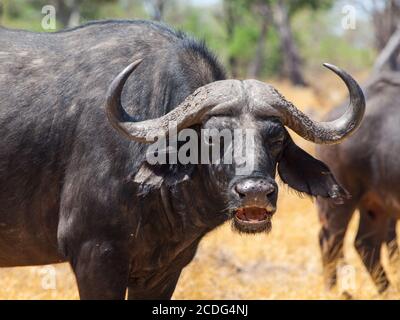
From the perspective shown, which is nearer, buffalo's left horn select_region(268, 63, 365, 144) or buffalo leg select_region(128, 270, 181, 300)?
buffalo's left horn select_region(268, 63, 365, 144)

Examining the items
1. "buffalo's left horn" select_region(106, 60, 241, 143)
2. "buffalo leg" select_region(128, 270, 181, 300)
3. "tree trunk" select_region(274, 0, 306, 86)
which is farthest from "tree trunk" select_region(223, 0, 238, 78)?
"buffalo's left horn" select_region(106, 60, 241, 143)

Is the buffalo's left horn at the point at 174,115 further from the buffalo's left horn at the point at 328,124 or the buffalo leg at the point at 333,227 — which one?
the buffalo leg at the point at 333,227

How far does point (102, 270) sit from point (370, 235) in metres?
4.02

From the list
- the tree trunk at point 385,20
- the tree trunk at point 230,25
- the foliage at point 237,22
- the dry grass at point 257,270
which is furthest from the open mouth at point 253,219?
the tree trunk at point 230,25

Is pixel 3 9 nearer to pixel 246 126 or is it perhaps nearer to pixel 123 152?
pixel 123 152

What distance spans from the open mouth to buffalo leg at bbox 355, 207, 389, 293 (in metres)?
3.80

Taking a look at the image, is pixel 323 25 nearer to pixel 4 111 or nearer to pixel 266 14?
pixel 266 14

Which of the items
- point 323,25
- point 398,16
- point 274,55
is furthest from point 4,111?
point 323,25

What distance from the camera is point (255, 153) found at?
13.8ft

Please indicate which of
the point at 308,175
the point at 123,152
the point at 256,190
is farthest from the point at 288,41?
the point at 256,190

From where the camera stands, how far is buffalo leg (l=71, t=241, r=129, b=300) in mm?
4492

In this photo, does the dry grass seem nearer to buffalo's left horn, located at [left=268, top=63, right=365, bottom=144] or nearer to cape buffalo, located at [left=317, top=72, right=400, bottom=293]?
cape buffalo, located at [left=317, top=72, right=400, bottom=293]

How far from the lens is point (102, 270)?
4496 millimetres
